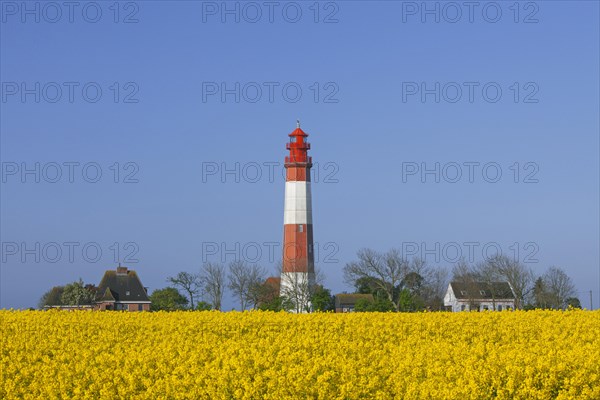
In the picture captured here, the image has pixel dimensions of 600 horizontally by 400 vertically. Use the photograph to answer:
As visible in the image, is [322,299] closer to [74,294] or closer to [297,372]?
[74,294]

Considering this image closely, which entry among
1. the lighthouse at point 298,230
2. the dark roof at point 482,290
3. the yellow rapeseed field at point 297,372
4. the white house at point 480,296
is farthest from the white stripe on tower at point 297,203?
the yellow rapeseed field at point 297,372

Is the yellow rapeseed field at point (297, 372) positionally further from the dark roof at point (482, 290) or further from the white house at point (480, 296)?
the dark roof at point (482, 290)

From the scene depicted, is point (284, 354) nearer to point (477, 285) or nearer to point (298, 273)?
point (298, 273)

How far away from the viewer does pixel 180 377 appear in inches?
447

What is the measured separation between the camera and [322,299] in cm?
5856

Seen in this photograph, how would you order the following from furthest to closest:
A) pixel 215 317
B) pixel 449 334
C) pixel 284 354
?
pixel 215 317
pixel 449 334
pixel 284 354

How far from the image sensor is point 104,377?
11.6 m

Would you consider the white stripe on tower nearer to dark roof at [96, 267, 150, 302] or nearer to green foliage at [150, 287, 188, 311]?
green foliage at [150, 287, 188, 311]

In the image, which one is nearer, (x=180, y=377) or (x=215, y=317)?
(x=180, y=377)

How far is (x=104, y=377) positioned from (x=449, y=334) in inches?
424

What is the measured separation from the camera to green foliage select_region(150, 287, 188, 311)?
57281mm

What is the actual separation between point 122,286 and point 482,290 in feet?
101

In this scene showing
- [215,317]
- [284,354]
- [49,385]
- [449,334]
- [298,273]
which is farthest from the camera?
[298,273]

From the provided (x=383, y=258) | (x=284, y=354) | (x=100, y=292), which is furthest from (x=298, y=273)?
(x=284, y=354)
